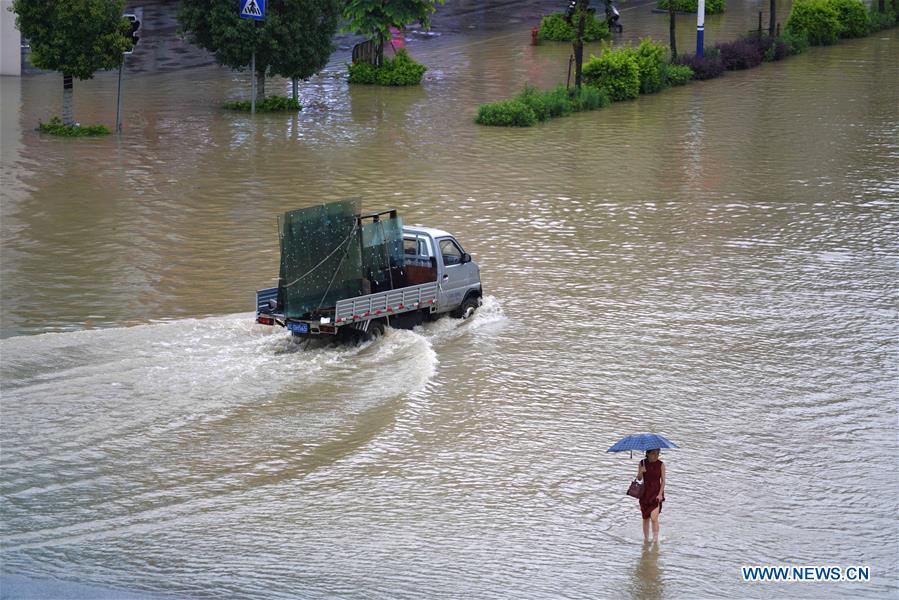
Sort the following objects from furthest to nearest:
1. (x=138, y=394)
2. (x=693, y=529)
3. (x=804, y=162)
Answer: (x=804, y=162)
(x=138, y=394)
(x=693, y=529)

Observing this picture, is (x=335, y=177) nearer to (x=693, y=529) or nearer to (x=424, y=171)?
(x=424, y=171)

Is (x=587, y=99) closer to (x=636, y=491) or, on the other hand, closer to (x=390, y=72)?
(x=390, y=72)

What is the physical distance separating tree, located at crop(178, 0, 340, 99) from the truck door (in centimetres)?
1720

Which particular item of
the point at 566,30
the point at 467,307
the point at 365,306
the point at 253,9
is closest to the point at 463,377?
the point at 365,306

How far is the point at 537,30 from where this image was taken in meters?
53.2

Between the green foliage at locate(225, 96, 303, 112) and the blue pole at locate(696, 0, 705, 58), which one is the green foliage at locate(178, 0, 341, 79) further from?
the blue pole at locate(696, 0, 705, 58)

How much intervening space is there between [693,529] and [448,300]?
7.39 m

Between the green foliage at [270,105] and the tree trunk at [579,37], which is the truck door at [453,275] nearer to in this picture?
the green foliage at [270,105]

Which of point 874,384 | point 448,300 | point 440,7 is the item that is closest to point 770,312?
point 874,384

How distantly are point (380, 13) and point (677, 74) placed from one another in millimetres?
10679

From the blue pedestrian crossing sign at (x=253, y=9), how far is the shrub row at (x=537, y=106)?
23.6 ft

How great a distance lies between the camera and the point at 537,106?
38000 millimetres

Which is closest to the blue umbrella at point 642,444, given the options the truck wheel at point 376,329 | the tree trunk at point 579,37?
the truck wheel at point 376,329

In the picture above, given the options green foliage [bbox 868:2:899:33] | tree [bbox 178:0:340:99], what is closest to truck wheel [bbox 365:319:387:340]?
tree [bbox 178:0:340:99]
